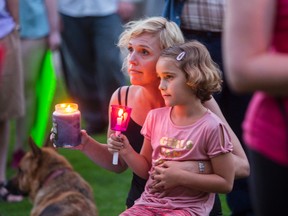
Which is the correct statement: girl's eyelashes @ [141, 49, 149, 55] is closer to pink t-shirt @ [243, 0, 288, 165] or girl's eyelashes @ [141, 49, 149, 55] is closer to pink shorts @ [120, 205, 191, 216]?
pink shorts @ [120, 205, 191, 216]

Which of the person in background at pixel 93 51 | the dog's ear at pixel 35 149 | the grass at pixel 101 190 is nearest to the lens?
the dog's ear at pixel 35 149

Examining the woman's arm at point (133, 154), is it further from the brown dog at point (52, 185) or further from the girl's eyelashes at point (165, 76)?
the brown dog at point (52, 185)

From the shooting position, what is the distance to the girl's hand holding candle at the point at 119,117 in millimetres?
3781

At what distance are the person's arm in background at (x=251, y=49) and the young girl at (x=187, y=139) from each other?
1.26 metres

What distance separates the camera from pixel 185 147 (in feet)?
12.3

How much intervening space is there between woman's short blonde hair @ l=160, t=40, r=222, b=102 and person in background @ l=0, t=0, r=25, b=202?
3117mm

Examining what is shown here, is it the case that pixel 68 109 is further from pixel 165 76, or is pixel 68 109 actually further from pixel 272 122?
pixel 272 122

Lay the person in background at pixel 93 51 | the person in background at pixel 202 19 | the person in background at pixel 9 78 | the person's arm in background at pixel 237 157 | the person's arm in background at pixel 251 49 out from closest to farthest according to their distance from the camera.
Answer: the person's arm in background at pixel 251 49, the person's arm in background at pixel 237 157, the person in background at pixel 202 19, the person in background at pixel 9 78, the person in background at pixel 93 51

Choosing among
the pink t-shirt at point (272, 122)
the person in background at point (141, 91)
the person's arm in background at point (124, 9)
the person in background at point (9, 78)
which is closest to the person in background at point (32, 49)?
the person in background at point (9, 78)

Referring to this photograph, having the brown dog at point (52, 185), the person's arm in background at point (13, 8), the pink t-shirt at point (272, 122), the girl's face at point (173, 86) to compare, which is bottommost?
Result: the brown dog at point (52, 185)

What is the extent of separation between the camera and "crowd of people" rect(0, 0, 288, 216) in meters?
2.48

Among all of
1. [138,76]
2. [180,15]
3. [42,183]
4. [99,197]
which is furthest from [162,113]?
[99,197]

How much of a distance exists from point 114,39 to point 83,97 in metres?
1.01

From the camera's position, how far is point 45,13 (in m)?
8.06
